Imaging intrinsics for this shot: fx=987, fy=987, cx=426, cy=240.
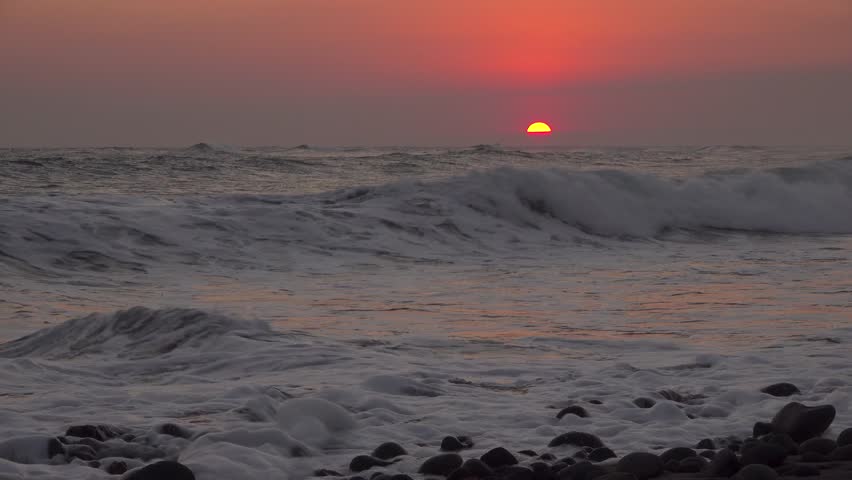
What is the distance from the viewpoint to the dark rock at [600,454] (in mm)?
3846

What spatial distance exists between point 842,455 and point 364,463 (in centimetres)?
181

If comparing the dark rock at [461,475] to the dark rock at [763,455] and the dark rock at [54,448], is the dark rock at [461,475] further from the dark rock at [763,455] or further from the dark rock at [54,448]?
the dark rock at [54,448]

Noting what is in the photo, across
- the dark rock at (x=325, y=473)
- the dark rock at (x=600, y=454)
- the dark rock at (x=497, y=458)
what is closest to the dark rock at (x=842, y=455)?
the dark rock at (x=600, y=454)

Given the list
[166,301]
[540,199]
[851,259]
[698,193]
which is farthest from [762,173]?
[166,301]

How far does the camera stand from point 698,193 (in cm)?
1859

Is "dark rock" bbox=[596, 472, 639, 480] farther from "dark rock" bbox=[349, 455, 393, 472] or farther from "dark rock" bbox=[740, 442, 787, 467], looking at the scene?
"dark rock" bbox=[349, 455, 393, 472]

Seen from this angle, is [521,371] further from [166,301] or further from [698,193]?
[698,193]

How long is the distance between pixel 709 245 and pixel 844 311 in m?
6.59

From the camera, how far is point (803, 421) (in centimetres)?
417

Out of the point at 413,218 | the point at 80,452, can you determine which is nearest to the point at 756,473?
the point at 80,452

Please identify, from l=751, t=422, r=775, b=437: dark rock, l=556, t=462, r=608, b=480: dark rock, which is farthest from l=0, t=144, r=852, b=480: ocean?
l=556, t=462, r=608, b=480: dark rock

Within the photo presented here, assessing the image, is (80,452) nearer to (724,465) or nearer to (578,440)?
(578,440)

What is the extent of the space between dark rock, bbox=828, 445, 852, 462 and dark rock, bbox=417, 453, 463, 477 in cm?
142

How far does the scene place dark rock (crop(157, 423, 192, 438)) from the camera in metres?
4.02
